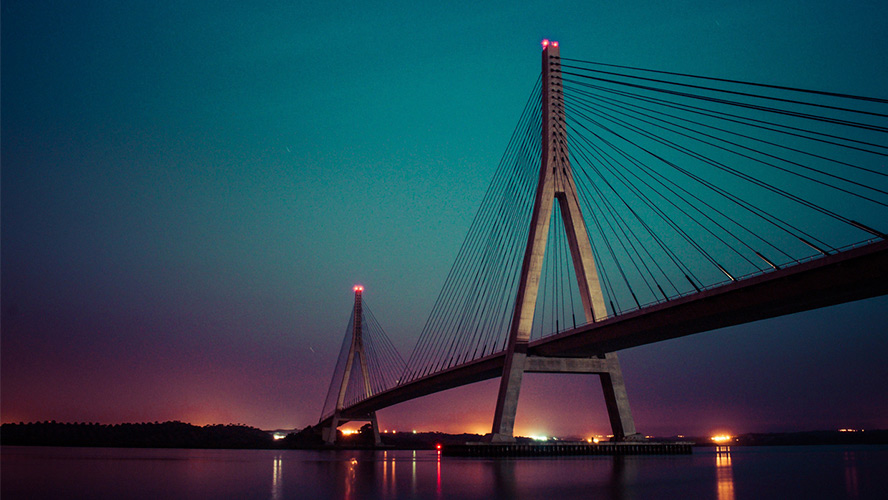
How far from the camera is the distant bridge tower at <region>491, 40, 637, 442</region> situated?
114 ft

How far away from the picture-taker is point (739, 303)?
2667 centimetres

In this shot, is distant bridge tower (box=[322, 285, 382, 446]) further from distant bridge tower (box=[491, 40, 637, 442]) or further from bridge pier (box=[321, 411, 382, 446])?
distant bridge tower (box=[491, 40, 637, 442])

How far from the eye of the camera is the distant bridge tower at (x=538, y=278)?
3462cm

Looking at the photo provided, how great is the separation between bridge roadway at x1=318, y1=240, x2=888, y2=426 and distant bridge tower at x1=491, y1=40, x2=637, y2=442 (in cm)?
96

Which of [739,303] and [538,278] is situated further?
[538,278]

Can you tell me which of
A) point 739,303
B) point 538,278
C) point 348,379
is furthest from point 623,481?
point 348,379

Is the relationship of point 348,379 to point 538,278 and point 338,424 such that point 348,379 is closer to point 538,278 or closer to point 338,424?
point 338,424

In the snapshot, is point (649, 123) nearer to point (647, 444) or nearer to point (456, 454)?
point (647, 444)

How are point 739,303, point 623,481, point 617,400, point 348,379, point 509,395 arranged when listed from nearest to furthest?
point 623,481, point 739,303, point 509,395, point 617,400, point 348,379

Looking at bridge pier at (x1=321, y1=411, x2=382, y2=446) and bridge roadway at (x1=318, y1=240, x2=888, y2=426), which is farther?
bridge pier at (x1=321, y1=411, x2=382, y2=446)

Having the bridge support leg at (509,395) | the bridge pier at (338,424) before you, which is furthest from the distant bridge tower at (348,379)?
the bridge support leg at (509,395)

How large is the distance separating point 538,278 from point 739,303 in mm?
10805

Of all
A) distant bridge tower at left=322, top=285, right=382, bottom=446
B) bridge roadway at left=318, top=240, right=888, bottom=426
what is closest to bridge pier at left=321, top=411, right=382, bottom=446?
distant bridge tower at left=322, top=285, right=382, bottom=446

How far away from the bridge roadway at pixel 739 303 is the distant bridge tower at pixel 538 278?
0.96 meters
